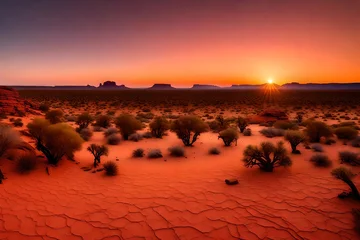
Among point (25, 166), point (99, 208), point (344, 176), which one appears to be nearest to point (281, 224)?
point (344, 176)

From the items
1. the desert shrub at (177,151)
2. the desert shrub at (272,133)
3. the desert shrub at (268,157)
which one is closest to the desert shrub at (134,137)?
the desert shrub at (177,151)

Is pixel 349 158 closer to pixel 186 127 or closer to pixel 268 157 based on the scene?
pixel 268 157

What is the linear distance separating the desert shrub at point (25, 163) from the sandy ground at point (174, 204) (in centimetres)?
25

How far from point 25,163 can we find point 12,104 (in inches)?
640

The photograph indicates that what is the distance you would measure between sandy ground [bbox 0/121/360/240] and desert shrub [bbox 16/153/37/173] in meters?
0.25

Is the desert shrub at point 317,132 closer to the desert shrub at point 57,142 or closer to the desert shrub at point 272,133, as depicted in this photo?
the desert shrub at point 272,133

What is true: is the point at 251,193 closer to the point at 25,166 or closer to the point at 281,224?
the point at 281,224

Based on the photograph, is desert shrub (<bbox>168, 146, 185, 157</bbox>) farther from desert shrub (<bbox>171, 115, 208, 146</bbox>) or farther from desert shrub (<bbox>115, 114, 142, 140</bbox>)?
desert shrub (<bbox>115, 114, 142, 140</bbox>)

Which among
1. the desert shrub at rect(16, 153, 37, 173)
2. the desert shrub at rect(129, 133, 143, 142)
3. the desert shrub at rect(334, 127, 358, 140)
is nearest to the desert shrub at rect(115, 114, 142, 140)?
the desert shrub at rect(129, 133, 143, 142)

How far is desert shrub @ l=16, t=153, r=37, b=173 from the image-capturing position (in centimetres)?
809

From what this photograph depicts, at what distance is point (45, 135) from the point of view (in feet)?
30.3

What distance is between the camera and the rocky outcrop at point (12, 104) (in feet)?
64.1

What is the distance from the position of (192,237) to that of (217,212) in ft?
3.95

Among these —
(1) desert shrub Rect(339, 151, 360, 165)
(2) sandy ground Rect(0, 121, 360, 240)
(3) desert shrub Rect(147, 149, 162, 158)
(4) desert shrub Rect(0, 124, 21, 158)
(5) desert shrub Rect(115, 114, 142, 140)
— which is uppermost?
(4) desert shrub Rect(0, 124, 21, 158)
